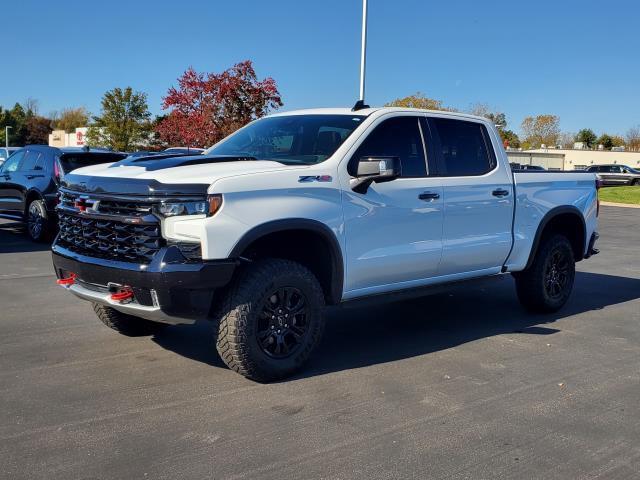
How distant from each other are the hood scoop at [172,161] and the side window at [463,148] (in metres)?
1.83

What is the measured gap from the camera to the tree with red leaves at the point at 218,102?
77.5 ft

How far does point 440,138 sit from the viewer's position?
6.15 meters

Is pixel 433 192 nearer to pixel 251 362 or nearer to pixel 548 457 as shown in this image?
pixel 251 362

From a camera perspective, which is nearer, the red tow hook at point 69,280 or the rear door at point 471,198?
the red tow hook at point 69,280

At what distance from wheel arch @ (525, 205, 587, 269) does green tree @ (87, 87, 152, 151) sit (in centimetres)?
2993

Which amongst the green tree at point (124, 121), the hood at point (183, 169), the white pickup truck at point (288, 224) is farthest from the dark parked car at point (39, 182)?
the green tree at point (124, 121)

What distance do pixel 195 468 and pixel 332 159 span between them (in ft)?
8.38

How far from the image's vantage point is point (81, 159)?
11844mm

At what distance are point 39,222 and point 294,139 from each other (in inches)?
304

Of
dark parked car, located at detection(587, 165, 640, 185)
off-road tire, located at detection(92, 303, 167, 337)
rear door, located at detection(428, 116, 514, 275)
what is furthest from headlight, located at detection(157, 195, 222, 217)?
dark parked car, located at detection(587, 165, 640, 185)

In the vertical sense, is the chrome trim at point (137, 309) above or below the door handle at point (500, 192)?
below

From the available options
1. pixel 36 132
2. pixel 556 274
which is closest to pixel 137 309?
pixel 556 274

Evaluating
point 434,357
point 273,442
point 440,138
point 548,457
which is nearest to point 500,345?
point 434,357

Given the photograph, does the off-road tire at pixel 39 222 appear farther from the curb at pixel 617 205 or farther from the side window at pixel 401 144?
the curb at pixel 617 205
